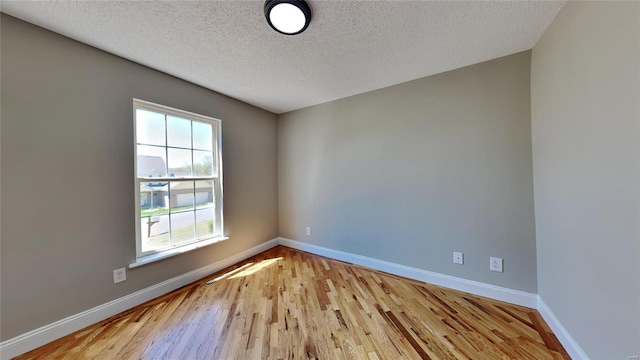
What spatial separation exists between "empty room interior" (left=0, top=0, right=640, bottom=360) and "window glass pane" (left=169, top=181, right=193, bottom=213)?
0.02 m

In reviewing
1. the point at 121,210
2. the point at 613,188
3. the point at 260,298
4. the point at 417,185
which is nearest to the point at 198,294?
the point at 260,298

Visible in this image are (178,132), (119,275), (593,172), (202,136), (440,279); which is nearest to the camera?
(593,172)

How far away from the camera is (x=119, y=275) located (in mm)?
1865

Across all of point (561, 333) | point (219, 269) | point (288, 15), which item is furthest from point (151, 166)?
point (561, 333)

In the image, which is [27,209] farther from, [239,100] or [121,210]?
[239,100]

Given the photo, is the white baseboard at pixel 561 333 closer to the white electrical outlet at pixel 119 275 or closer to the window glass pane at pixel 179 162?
the white electrical outlet at pixel 119 275

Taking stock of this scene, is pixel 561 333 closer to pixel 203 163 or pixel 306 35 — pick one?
pixel 306 35

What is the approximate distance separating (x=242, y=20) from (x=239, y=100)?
1610 mm

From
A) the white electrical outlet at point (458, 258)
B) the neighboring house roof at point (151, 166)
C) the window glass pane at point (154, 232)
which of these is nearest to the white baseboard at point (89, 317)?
the window glass pane at point (154, 232)

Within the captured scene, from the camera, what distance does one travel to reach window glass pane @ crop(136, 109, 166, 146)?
2045 mm

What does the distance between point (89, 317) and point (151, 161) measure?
138cm

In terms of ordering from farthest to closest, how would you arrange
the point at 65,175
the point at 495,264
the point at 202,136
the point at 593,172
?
1. the point at 202,136
2. the point at 495,264
3. the point at 65,175
4. the point at 593,172

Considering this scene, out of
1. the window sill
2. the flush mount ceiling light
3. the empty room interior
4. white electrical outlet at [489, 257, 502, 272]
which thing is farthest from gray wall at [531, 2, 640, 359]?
the window sill

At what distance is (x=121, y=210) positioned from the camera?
189 centimetres
